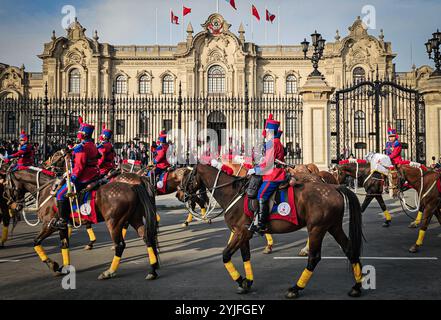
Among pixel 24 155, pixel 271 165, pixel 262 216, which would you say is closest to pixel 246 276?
pixel 262 216

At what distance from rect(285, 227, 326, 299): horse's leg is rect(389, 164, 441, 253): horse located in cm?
363

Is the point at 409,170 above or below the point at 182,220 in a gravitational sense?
above

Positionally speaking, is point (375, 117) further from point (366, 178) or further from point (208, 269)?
point (208, 269)

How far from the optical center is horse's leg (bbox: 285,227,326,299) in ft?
17.5

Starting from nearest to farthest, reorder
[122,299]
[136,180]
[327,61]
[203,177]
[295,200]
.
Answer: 1. [122,299]
2. [295,200]
3. [203,177]
4. [136,180]
5. [327,61]

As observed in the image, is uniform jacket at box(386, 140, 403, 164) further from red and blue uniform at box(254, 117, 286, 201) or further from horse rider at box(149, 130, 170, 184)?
horse rider at box(149, 130, 170, 184)

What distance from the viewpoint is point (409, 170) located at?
30.7 feet

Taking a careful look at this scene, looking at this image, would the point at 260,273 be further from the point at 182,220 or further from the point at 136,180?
the point at 182,220

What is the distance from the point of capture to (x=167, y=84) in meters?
42.4

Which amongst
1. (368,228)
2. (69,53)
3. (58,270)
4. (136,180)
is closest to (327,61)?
(69,53)

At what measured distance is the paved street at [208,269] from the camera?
5.58 meters

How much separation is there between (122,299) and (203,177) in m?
2.32

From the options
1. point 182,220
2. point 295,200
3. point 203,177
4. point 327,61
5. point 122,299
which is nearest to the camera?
point 122,299

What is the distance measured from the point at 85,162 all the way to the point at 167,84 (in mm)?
36784
